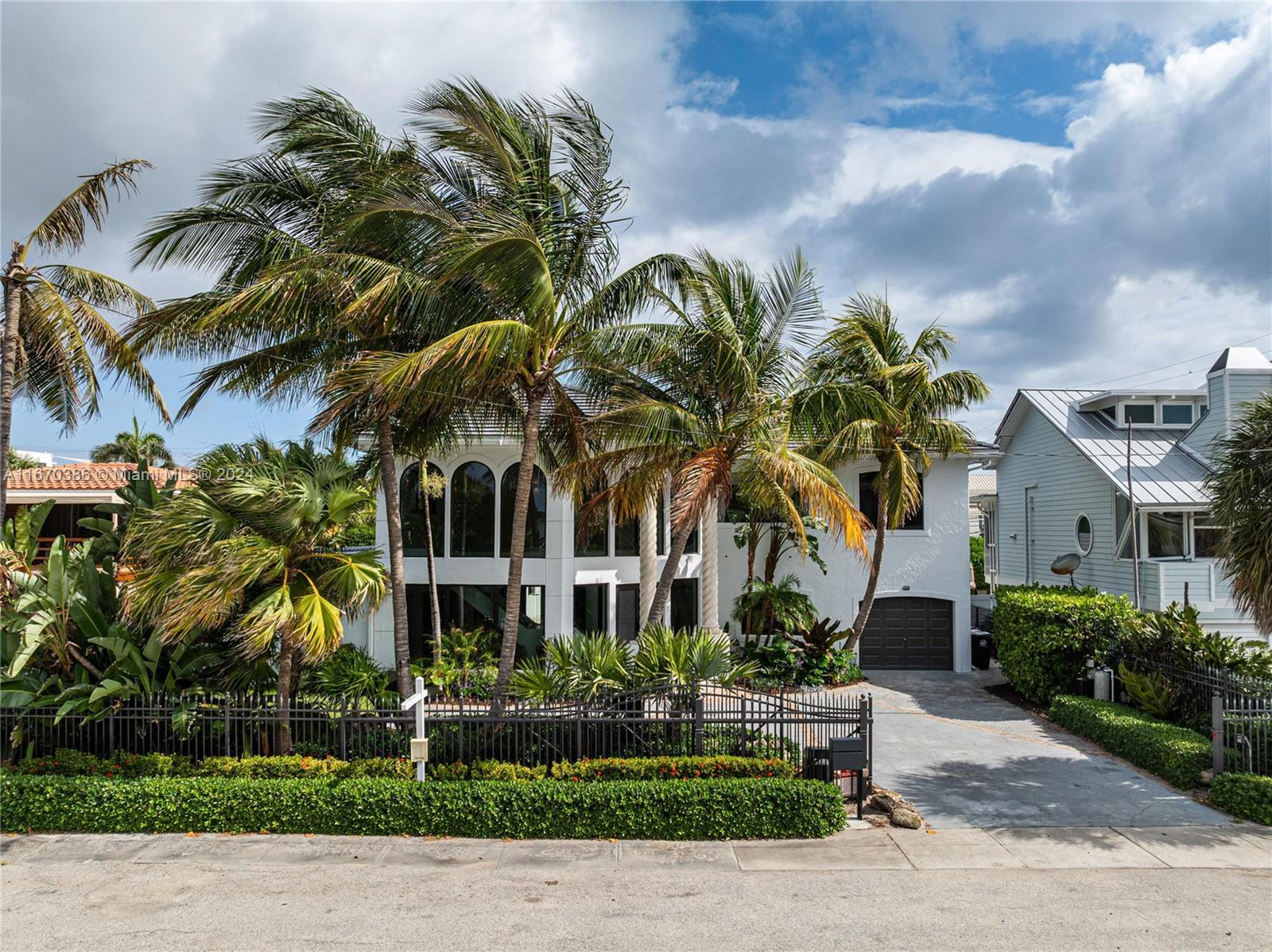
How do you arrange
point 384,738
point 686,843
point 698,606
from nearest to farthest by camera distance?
1. point 686,843
2. point 384,738
3. point 698,606

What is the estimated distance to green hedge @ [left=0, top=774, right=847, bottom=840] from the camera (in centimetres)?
942

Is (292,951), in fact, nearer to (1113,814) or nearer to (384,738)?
(384,738)

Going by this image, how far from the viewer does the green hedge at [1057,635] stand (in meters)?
14.9

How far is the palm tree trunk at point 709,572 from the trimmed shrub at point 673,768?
7871 mm

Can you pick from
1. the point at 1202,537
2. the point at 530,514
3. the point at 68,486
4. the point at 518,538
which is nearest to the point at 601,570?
the point at 530,514

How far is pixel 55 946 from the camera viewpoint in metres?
7.06

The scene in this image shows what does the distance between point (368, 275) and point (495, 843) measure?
279 inches

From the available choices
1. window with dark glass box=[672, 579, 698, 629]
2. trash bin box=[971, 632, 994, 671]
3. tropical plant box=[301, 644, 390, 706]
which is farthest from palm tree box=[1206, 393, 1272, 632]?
tropical plant box=[301, 644, 390, 706]

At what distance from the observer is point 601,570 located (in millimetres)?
17469

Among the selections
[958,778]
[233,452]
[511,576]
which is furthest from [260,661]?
[958,778]

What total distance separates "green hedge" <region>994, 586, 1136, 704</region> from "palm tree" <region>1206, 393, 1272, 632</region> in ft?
9.53

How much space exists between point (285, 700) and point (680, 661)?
5155 millimetres

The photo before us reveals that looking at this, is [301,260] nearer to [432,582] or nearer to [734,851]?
[432,582]

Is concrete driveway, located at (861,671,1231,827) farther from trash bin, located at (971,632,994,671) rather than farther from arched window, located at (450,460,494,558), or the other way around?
arched window, located at (450,460,494,558)
